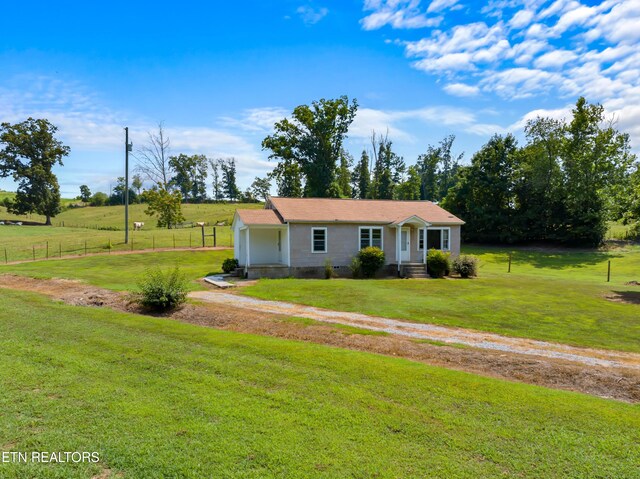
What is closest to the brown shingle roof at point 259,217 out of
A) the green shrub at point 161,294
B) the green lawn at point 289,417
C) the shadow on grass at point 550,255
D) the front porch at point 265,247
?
the front porch at point 265,247

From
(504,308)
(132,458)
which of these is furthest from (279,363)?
(504,308)

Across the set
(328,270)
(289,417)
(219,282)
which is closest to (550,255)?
(328,270)

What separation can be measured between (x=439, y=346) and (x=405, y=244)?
1595 centimetres

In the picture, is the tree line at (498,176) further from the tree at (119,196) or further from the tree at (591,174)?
the tree at (119,196)

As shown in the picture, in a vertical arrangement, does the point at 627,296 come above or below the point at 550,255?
below

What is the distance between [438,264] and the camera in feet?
76.1

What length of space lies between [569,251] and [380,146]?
3407 cm

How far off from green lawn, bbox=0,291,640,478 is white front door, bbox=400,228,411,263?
56.4ft

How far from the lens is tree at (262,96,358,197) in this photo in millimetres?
45750

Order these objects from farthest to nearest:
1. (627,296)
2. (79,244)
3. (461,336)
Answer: (79,244) → (627,296) → (461,336)

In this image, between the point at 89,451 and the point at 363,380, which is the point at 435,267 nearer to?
the point at 363,380

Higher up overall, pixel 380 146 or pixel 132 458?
pixel 380 146

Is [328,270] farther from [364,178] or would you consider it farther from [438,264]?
[364,178]

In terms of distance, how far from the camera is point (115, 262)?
2556 centimetres
